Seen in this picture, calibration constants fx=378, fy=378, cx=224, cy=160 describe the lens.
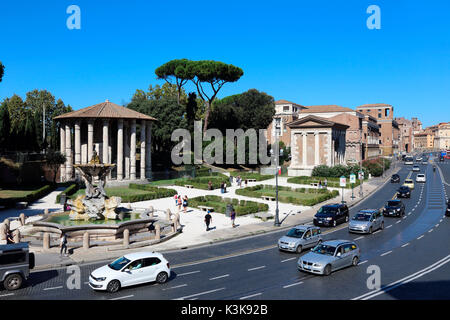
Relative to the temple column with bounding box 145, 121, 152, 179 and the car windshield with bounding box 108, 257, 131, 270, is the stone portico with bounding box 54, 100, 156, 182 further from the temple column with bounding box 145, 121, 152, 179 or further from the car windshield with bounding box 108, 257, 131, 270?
the car windshield with bounding box 108, 257, 131, 270

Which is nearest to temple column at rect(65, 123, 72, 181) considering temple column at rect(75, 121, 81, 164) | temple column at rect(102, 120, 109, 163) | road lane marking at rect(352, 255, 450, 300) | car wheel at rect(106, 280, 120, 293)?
temple column at rect(75, 121, 81, 164)

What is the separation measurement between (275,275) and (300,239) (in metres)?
5.19

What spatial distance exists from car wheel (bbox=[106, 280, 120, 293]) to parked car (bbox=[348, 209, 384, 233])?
18802 millimetres

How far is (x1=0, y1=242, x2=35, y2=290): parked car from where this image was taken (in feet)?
54.6

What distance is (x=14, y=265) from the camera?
16.9 meters

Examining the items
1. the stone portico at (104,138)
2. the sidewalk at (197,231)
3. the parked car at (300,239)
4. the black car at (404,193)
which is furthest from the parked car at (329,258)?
the stone portico at (104,138)

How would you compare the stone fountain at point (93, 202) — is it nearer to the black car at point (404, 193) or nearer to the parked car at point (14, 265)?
the parked car at point (14, 265)

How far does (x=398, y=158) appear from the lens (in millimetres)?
148125

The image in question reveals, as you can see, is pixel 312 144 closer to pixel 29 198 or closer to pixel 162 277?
pixel 29 198

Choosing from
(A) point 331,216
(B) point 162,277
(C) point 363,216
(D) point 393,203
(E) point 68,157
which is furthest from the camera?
(E) point 68,157

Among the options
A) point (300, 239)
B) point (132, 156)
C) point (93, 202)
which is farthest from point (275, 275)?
point (132, 156)
